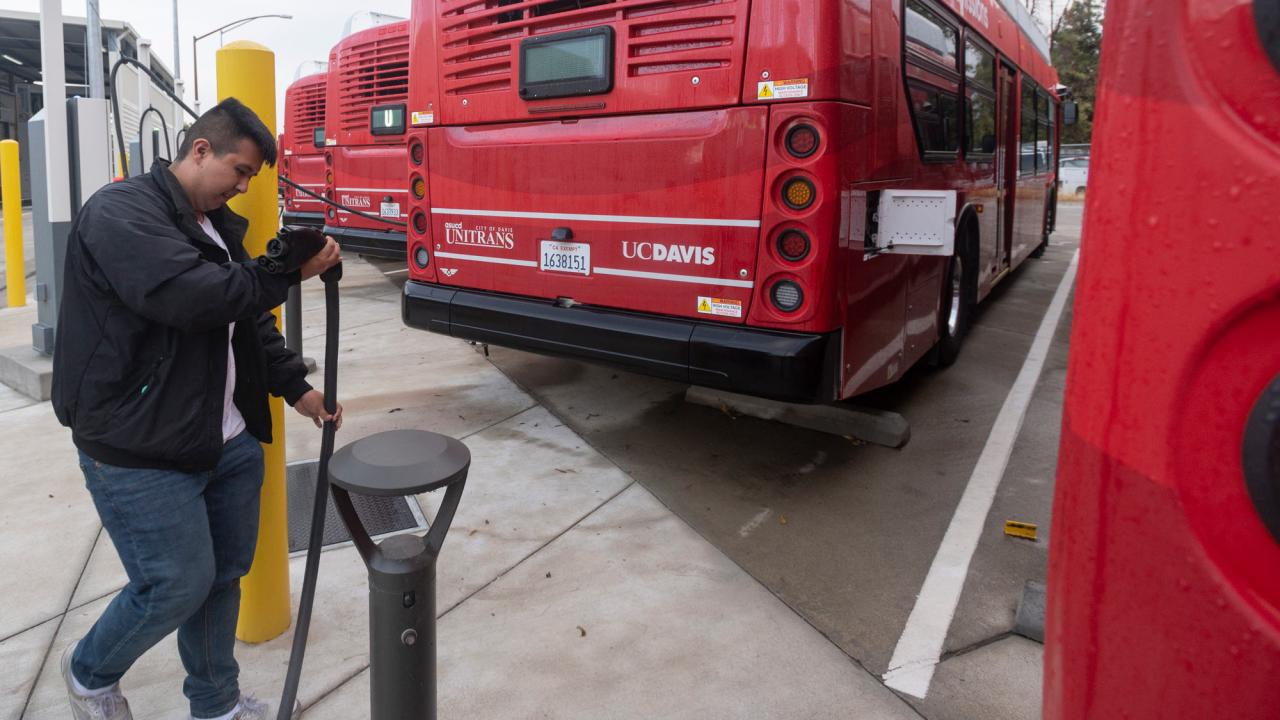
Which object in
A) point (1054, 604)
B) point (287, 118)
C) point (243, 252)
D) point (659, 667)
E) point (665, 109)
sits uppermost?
point (287, 118)

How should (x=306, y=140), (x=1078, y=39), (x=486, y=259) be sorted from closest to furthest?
(x=486, y=259) < (x=306, y=140) < (x=1078, y=39)

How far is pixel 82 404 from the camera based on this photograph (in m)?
2.13

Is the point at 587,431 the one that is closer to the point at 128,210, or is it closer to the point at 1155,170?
the point at 128,210

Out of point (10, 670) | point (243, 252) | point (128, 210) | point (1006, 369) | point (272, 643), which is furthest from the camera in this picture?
point (1006, 369)

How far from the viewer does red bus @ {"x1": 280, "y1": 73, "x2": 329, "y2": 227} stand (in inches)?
506

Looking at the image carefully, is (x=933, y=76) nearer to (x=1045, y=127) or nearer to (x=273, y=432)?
(x=273, y=432)

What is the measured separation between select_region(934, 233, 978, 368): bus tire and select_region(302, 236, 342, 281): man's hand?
4.95 metres

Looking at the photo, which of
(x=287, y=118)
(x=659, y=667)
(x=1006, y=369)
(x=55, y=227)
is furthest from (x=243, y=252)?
(x=287, y=118)

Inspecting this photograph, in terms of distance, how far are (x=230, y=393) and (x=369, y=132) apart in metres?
8.27

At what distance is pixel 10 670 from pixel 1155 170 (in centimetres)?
345

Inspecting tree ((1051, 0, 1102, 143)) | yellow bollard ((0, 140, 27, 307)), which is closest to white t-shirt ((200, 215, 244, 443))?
yellow bollard ((0, 140, 27, 307))

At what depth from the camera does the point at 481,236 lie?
16.9ft

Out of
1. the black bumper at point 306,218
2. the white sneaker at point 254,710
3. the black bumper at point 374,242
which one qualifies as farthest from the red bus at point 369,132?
the white sneaker at point 254,710

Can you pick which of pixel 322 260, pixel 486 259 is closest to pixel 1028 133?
pixel 486 259
